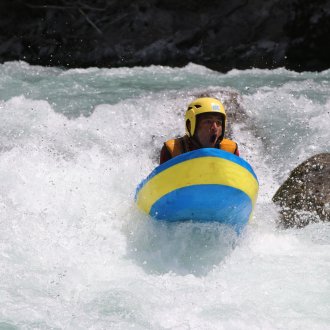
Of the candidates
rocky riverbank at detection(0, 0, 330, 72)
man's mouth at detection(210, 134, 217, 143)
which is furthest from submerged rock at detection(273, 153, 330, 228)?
rocky riverbank at detection(0, 0, 330, 72)

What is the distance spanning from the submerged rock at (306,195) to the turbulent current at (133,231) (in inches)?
5.1

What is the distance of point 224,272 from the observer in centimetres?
430

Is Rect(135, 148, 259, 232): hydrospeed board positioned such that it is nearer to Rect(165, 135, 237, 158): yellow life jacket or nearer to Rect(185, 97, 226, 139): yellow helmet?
Rect(165, 135, 237, 158): yellow life jacket

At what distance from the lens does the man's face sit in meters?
4.68

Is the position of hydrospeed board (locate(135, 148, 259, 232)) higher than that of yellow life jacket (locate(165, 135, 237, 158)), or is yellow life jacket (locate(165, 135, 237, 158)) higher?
yellow life jacket (locate(165, 135, 237, 158))

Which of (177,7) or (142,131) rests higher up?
(177,7)

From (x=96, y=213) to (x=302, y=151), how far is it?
2.60 m

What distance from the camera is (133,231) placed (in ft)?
15.9

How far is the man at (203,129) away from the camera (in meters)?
4.64

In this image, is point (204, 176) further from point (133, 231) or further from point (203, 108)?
point (133, 231)

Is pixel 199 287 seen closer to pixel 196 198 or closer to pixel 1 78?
pixel 196 198

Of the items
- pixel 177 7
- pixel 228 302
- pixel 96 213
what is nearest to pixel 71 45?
pixel 177 7

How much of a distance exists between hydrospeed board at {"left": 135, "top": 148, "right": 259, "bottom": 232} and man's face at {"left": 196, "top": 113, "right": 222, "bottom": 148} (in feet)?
1.30

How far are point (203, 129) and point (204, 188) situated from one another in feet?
1.96
